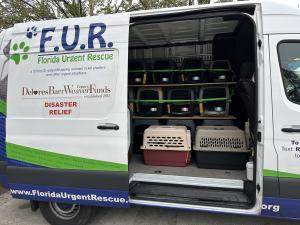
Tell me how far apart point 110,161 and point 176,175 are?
88 cm

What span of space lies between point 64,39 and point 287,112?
94.2 inches

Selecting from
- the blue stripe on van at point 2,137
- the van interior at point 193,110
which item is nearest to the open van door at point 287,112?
the van interior at point 193,110

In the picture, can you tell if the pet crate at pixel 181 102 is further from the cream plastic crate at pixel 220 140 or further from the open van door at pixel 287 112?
the open van door at pixel 287 112

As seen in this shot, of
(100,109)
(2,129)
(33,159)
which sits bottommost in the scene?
(33,159)

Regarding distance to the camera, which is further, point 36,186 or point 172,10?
point 36,186

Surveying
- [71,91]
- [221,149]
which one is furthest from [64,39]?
[221,149]

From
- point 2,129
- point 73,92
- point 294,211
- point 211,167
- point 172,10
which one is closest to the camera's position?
point 294,211

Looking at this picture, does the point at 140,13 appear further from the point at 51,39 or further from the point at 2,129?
the point at 2,129

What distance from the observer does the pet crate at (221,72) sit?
14.4ft

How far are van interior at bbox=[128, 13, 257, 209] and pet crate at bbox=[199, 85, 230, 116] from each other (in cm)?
1

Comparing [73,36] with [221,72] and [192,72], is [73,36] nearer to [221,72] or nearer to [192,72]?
[192,72]

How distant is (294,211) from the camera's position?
2584 mm

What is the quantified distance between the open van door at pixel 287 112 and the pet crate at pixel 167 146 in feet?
4.23

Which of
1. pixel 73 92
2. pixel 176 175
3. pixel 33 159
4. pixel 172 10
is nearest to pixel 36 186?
pixel 33 159
